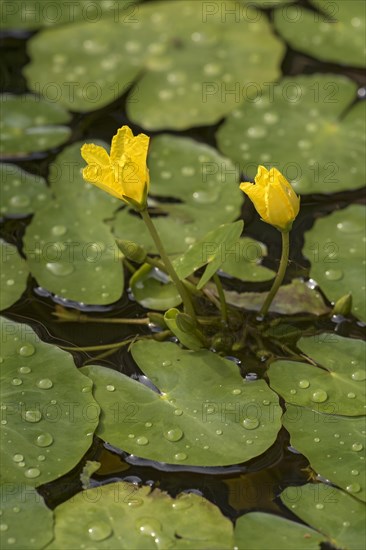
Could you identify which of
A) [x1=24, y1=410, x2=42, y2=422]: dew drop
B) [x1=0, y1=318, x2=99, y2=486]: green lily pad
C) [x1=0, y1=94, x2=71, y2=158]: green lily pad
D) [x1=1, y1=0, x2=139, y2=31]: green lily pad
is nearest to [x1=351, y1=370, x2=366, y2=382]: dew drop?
[x1=0, y1=318, x2=99, y2=486]: green lily pad

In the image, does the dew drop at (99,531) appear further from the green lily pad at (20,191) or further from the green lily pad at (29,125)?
the green lily pad at (29,125)

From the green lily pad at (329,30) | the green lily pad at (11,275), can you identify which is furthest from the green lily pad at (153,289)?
the green lily pad at (329,30)

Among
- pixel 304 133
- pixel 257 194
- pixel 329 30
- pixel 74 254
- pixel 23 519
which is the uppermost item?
pixel 257 194

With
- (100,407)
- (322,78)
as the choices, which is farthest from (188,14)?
(100,407)

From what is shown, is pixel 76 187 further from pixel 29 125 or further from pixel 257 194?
pixel 257 194

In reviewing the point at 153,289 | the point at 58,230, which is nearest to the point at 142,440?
the point at 153,289

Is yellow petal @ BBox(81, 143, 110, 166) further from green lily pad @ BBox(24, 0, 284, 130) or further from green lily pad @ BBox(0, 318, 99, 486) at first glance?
green lily pad @ BBox(24, 0, 284, 130)

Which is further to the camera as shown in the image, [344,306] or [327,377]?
[344,306]
